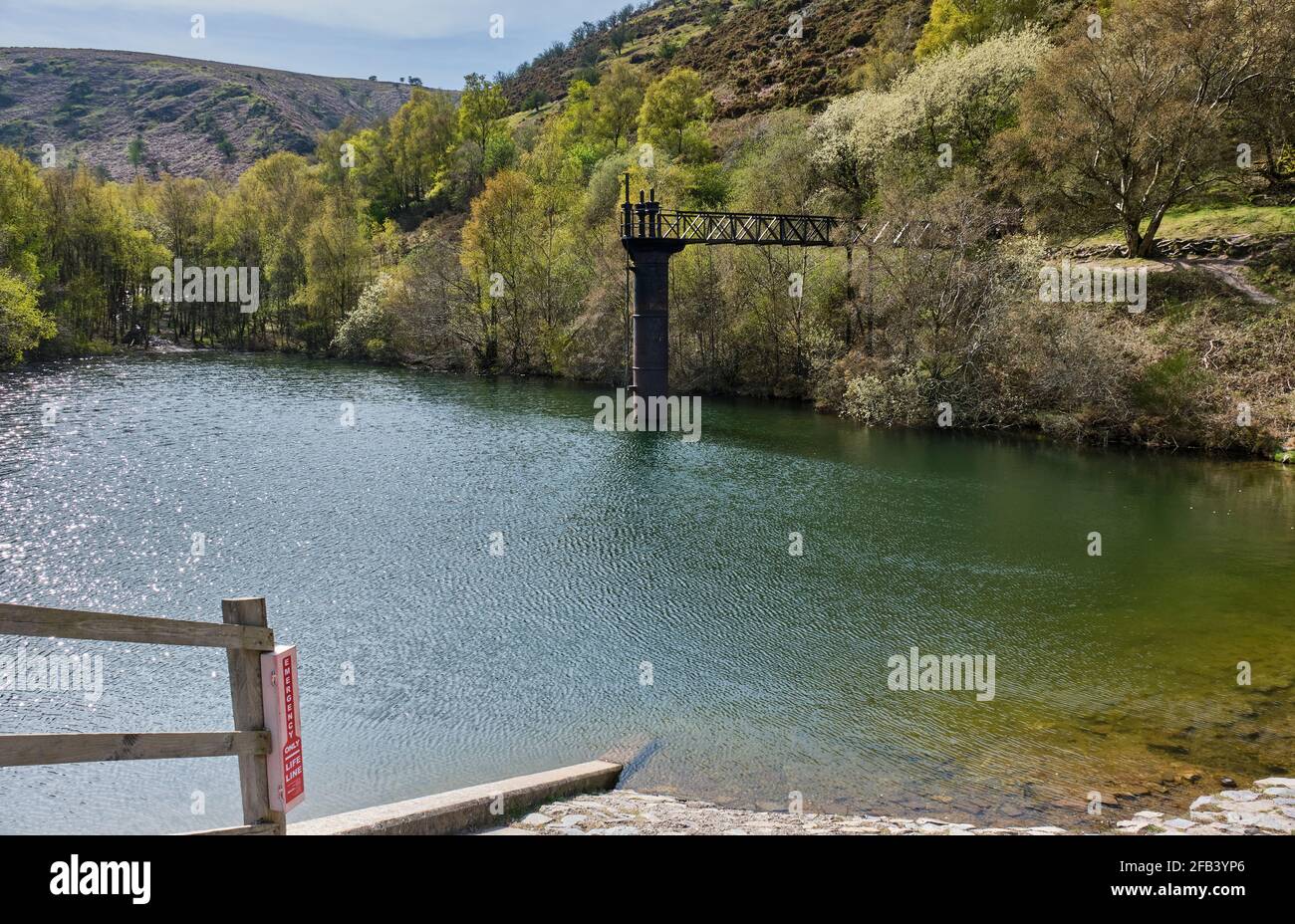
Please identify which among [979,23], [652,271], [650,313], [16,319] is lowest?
[650,313]

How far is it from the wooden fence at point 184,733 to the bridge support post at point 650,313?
97.0 feet

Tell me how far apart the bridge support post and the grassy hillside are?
4883 inches

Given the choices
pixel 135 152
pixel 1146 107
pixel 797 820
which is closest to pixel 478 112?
pixel 1146 107

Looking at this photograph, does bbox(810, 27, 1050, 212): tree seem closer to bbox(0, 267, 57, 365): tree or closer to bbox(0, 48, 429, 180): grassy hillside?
bbox(0, 267, 57, 365): tree

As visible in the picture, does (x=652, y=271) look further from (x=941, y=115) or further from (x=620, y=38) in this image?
(x=620, y=38)

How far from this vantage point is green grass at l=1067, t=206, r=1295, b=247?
3369 cm

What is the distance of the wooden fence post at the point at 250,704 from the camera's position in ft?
16.7

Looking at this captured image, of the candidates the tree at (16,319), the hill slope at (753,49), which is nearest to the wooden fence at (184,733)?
the tree at (16,319)

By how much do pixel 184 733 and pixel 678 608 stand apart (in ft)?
34.4

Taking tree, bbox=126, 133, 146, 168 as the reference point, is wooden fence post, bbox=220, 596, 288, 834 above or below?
below

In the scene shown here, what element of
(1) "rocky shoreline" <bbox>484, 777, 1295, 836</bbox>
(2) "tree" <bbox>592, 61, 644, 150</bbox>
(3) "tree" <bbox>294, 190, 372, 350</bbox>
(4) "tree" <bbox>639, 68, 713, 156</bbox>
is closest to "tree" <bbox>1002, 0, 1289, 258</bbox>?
(1) "rocky shoreline" <bbox>484, 777, 1295, 836</bbox>

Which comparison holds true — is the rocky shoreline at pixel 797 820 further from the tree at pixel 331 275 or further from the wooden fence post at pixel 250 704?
the tree at pixel 331 275

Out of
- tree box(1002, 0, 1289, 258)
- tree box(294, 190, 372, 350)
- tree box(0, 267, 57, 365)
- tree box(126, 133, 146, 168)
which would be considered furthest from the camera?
tree box(126, 133, 146, 168)

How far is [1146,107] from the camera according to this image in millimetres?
32000
